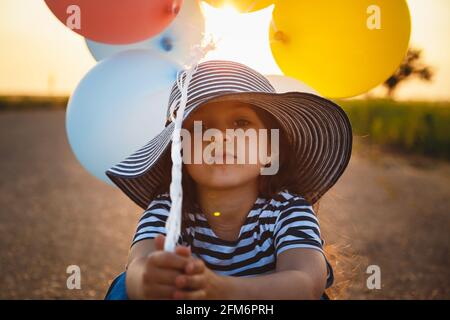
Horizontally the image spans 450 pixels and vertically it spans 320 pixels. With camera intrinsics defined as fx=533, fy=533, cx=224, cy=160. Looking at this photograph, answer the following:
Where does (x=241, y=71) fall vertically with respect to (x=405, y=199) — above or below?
above

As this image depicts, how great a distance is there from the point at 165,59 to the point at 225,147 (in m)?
0.65

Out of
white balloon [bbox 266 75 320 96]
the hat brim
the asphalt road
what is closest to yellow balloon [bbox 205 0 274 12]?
white balloon [bbox 266 75 320 96]

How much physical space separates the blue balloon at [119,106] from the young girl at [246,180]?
152mm

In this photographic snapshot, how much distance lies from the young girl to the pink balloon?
302 mm

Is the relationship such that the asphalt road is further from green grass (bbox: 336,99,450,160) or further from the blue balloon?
green grass (bbox: 336,99,450,160)

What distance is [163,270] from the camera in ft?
3.94

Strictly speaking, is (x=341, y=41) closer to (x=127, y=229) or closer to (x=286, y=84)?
(x=286, y=84)

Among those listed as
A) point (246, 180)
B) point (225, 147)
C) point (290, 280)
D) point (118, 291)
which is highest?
point (225, 147)

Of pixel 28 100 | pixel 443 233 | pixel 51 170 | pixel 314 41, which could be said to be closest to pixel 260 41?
pixel 314 41

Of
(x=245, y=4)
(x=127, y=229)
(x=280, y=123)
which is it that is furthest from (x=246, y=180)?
(x=127, y=229)

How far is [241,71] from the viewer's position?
5.70 feet
